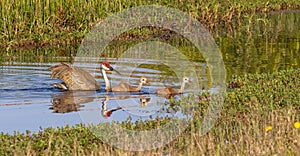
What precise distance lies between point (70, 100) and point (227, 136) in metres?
4.13

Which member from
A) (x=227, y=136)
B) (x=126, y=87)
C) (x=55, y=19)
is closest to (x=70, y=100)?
(x=126, y=87)

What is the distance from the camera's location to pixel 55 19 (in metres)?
19.0

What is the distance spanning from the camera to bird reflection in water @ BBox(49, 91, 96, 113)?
476 inches

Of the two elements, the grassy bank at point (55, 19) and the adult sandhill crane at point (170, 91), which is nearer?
the adult sandhill crane at point (170, 91)

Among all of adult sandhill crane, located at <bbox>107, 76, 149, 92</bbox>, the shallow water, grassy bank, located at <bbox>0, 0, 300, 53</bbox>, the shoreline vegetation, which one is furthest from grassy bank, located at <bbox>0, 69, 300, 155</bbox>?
grassy bank, located at <bbox>0, 0, 300, 53</bbox>

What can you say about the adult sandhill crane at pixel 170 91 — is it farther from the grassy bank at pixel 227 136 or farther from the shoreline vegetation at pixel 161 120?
the grassy bank at pixel 227 136

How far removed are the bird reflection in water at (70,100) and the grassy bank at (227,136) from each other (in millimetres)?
1976

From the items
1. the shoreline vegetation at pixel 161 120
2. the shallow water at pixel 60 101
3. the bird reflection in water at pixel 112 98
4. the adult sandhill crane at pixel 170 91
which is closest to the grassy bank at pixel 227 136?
the shoreline vegetation at pixel 161 120

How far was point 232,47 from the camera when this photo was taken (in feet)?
61.9

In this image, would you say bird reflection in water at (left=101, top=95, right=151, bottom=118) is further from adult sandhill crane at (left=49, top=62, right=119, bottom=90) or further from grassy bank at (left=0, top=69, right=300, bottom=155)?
grassy bank at (left=0, top=69, right=300, bottom=155)

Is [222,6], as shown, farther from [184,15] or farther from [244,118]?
[244,118]

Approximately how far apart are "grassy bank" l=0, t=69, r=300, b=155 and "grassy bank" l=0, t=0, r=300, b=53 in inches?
294

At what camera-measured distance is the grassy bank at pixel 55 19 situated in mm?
18047

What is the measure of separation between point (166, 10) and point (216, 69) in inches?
235
